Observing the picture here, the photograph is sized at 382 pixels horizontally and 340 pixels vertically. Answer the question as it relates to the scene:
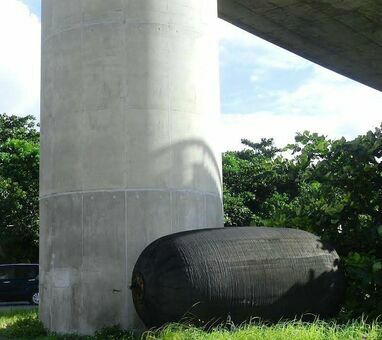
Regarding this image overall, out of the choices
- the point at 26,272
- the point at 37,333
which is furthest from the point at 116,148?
the point at 26,272

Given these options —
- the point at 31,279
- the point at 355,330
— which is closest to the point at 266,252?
the point at 355,330

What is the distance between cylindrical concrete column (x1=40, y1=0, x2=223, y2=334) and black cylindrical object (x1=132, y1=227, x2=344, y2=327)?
4.31 feet

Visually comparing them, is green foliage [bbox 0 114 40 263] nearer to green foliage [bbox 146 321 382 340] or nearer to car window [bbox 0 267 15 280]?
car window [bbox 0 267 15 280]

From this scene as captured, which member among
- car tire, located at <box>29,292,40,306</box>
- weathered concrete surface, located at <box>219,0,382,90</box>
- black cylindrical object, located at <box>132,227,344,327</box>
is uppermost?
weathered concrete surface, located at <box>219,0,382,90</box>

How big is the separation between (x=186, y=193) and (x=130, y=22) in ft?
10.7

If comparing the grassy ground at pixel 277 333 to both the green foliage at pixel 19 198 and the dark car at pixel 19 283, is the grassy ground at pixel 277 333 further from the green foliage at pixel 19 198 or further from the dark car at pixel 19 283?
the green foliage at pixel 19 198

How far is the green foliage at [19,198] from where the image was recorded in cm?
2684

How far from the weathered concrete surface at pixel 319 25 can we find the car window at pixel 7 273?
11893 millimetres

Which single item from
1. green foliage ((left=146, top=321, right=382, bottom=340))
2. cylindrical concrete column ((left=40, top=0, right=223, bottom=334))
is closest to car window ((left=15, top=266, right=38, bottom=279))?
cylindrical concrete column ((left=40, top=0, right=223, bottom=334))

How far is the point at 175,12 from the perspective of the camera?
38.2 ft

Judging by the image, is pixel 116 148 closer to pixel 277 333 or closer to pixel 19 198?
pixel 277 333

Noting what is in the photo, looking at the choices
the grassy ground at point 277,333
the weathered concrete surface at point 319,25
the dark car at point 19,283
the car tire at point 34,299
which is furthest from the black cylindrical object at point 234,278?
the dark car at point 19,283

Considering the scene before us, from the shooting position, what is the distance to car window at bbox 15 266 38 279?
22734 mm

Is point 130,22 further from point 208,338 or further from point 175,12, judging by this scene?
point 208,338
